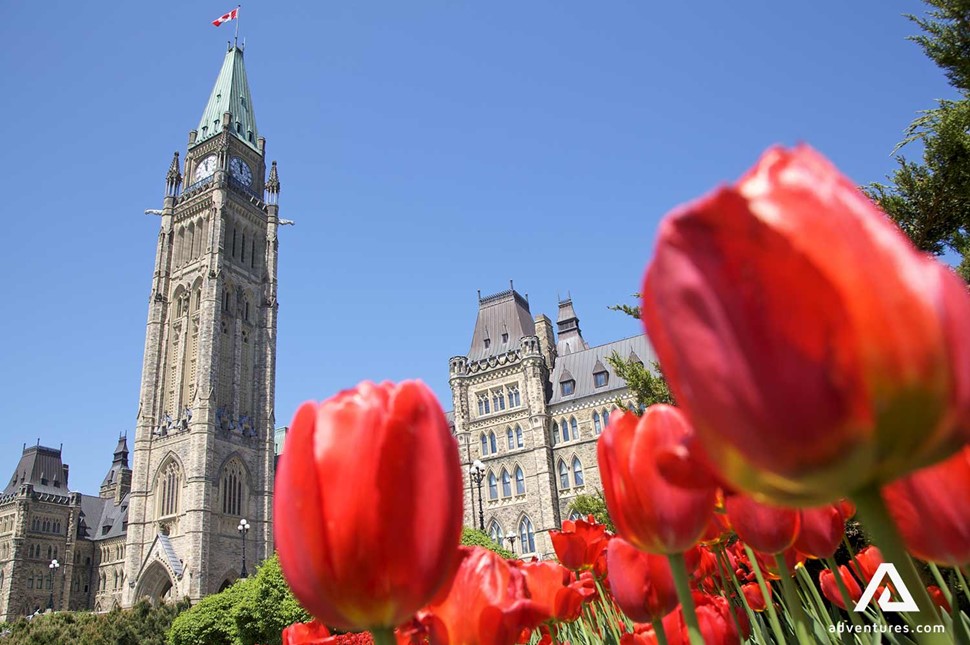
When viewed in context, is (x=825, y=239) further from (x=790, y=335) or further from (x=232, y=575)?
(x=232, y=575)

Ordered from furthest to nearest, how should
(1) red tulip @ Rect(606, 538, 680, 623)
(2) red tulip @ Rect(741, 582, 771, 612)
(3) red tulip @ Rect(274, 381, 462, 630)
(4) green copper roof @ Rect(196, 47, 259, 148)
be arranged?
(4) green copper roof @ Rect(196, 47, 259, 148)
(2) red tulip @ Rect(741, 582, 771, 612)
(1) red tulip @ Rect(606, 538, 680, 623)
(3) red tulip @ Rect(274, 381, 462, 630)

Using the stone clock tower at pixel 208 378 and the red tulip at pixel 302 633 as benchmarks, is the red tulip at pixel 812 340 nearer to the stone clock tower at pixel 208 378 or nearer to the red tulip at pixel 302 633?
the red tulip at pixel 302 633

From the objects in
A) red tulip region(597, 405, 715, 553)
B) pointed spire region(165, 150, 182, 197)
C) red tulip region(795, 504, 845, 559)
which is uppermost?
pointed spire region(165, 150, 182, 197)

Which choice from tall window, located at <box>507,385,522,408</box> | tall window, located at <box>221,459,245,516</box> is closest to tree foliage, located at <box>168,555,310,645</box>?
tall window, located at <box>507,385,522,408</box>

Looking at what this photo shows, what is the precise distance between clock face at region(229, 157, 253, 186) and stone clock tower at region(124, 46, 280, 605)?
0.14 meters

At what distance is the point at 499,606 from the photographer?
1232 millimetres

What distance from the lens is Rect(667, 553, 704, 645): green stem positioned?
106cm

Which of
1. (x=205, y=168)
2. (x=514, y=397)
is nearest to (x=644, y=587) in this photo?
(x=514, y=397)

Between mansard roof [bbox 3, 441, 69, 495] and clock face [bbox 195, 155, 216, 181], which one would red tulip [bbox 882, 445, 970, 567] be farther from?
mansard roof [bbox 3, 441, 69, 495]

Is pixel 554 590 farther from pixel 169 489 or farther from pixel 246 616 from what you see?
pixel 169 489

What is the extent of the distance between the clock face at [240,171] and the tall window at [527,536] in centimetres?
3644

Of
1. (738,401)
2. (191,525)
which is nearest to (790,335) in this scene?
(738,401)

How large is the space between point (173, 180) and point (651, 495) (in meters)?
57.4

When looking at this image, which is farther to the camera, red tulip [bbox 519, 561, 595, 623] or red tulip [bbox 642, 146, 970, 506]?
red tulip [bbox 519, 561, 595, 623]
